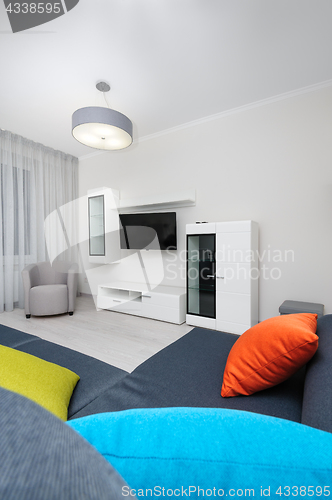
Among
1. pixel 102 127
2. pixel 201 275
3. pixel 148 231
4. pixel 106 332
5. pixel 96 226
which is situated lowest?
pixel 106 332

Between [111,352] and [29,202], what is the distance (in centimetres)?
314

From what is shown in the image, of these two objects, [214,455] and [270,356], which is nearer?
[214,455]

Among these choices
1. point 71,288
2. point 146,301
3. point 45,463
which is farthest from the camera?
point 71,288

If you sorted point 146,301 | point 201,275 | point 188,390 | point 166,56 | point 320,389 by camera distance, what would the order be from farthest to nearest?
point 146,301, point 201,275, point 166,56, point 188,390, point 320,389

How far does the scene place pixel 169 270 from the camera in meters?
3.95

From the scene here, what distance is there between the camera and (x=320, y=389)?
700mm

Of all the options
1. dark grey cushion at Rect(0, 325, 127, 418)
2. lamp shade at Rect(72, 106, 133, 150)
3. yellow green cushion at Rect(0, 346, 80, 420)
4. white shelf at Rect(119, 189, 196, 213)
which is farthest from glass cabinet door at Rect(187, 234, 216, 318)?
yellow green cushion at Rect(0, 346, 80, 420)

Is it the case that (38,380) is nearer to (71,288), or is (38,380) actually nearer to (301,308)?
(301,308)

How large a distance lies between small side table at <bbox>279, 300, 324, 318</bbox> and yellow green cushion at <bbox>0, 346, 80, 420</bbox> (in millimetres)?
2262

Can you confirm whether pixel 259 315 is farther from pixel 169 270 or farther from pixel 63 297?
pixel 63 297

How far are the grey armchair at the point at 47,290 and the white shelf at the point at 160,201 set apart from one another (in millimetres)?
1348

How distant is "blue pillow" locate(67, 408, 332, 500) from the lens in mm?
379

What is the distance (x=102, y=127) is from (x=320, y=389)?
2711 millimetres

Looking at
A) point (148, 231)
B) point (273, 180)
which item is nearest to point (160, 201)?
point (148, 231)
